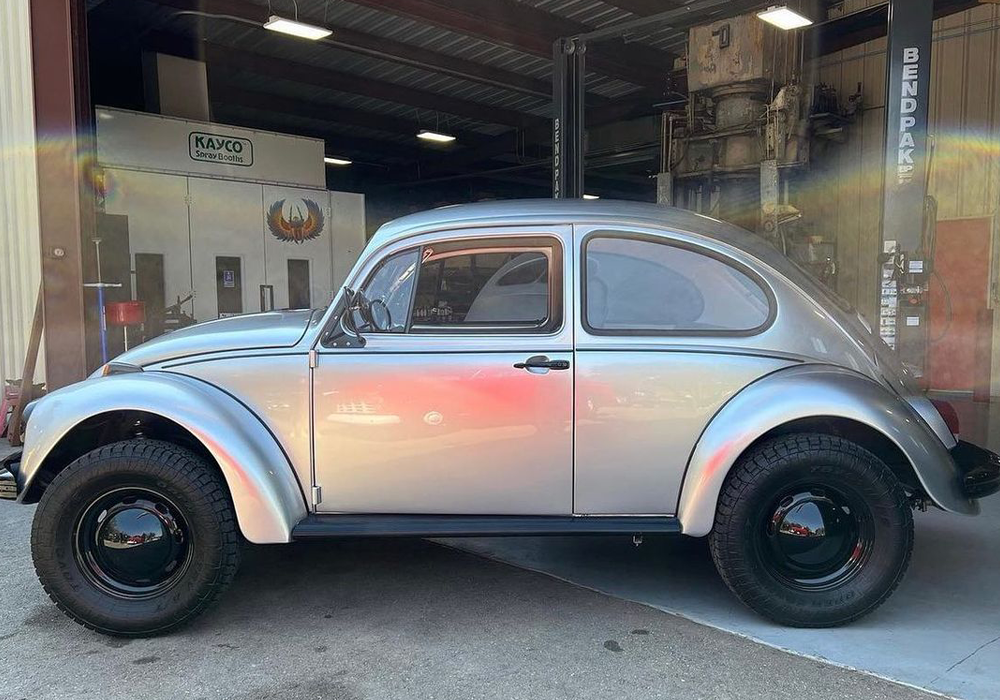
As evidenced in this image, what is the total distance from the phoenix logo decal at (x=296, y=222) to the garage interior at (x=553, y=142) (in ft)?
0.18

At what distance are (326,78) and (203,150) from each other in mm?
3766

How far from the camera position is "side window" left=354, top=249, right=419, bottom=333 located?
3.34 meters

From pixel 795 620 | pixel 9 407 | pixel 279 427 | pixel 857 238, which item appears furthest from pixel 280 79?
pixel 795 620

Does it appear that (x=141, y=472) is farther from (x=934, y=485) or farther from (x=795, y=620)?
(x=934, y=485)

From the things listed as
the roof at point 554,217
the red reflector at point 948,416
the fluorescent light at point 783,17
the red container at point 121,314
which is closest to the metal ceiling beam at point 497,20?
the fluorescent light at point 783,17

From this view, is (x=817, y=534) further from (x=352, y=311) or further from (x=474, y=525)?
(x=352, y=311)

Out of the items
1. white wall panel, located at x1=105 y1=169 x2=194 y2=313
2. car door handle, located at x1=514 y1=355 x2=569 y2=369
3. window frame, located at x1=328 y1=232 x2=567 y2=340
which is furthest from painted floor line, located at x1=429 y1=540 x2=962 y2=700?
white wall panel, located at x1=105 y1=169 x2=194 y2=313

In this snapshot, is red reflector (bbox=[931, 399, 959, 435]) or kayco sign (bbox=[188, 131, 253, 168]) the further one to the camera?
kayco sign (bbox=[188, 131, 253, 168])

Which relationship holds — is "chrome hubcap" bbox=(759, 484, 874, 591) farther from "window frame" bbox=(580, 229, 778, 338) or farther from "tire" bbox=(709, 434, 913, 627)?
"window frame" bbox=(580, 229, 778, 338)

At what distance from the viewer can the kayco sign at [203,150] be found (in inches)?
350

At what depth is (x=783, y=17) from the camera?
7965 millimetres

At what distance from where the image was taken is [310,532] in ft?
10.5

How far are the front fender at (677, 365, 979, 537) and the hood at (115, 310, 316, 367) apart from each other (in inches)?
73.9

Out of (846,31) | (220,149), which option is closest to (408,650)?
A: (220,149)
